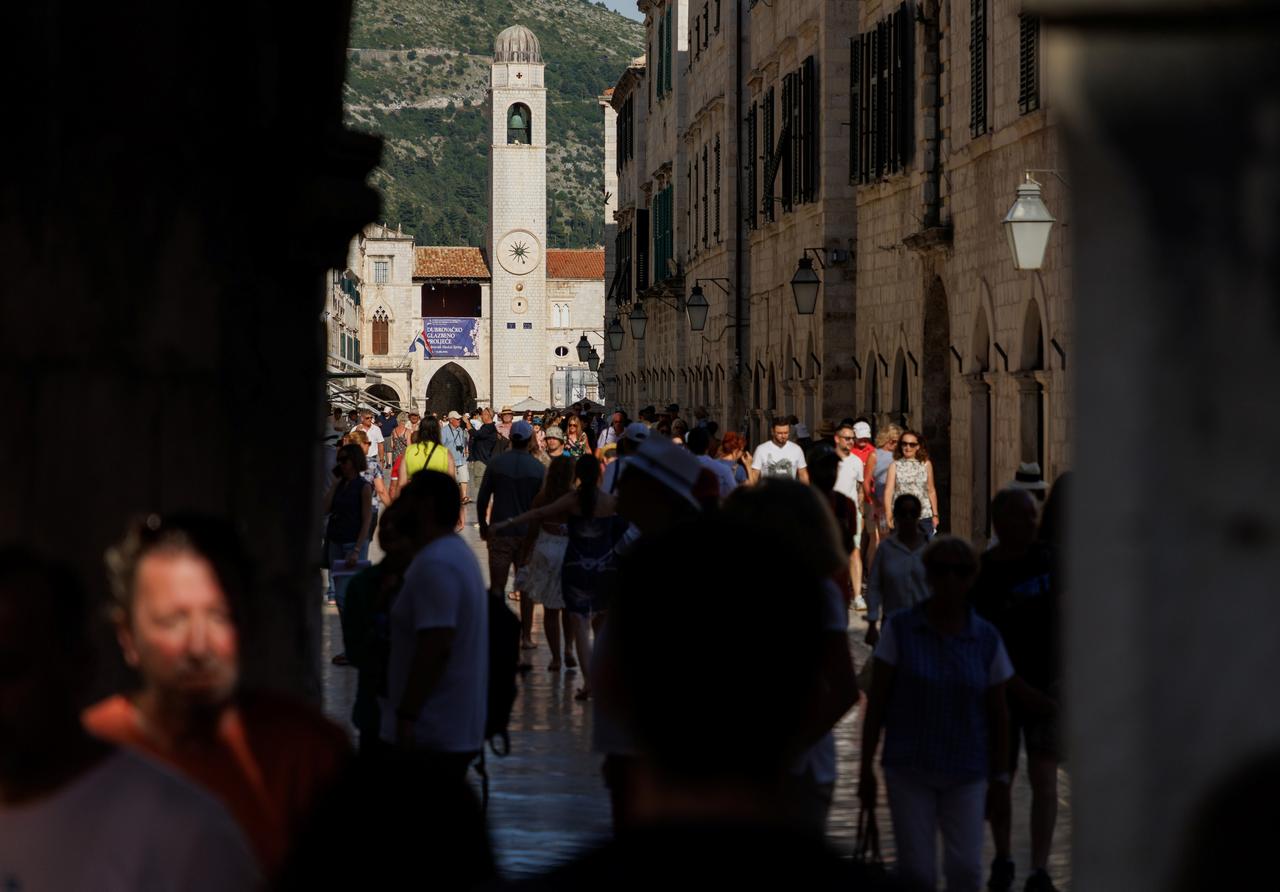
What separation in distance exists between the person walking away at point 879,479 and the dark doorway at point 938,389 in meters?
5.74

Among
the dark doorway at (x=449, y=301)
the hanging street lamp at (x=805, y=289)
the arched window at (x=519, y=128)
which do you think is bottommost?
the hanging street lamp at (x=805, y=289)

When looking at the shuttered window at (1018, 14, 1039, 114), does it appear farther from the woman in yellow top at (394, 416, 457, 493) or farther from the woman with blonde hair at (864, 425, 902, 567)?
the woman in yellow top at (394, 416, 457, 493)

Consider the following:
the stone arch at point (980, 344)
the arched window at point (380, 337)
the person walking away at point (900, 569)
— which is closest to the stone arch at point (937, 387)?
the stone arch at point (980, 344)

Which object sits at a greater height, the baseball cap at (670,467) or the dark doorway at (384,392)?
the dark doorway at (384,392)

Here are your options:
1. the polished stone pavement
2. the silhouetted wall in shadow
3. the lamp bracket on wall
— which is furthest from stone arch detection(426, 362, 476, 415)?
the silhouetted wall in shadow

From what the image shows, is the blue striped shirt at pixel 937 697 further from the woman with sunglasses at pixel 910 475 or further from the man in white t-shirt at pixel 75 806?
the woman with sunglasses at pixel 910 475

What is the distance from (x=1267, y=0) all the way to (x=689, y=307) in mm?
30124

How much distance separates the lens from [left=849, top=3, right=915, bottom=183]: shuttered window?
2370cm

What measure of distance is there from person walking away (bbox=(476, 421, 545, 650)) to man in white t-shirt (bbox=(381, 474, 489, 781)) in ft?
25.9

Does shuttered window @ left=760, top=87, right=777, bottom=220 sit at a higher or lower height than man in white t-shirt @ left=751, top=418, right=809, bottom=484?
higher

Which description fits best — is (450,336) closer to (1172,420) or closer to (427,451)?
(427,451)

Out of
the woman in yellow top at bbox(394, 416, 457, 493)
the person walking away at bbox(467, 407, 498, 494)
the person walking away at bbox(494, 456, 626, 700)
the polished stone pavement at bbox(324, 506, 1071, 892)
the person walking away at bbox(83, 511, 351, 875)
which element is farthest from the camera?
the person walking away at bbox(467, 407, 498, 494)

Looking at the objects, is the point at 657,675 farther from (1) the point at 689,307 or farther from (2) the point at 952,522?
(1) the point at 689,307

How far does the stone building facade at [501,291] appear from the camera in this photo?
102m
